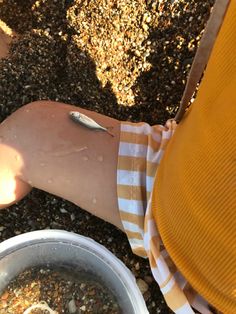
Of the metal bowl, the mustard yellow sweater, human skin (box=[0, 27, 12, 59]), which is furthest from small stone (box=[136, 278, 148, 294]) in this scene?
human skin (box=[0, 27, 12, 59])

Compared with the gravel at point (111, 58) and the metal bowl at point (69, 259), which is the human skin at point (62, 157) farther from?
the gravel at point (111, 58)

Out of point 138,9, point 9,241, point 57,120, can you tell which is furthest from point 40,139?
point 138,9

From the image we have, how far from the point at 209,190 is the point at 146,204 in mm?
219

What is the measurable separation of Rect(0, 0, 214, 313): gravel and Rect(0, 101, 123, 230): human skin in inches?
7.8

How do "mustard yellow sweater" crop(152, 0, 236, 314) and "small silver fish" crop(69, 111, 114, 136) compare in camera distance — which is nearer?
"mustard yellow sweater" crop(152, 0, 236, 314)

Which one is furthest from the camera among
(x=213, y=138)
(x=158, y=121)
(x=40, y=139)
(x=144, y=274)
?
(x=158, y=121)

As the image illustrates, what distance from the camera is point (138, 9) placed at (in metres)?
1.39

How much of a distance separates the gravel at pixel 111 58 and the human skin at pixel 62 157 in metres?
0.20

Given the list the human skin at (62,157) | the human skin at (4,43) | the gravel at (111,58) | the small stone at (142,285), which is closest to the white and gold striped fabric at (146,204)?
the human skin at (62,157)

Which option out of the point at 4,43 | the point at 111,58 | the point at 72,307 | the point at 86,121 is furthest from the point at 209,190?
the point at 4,43

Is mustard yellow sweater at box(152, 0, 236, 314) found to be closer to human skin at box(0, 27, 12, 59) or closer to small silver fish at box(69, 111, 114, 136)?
small silver fish at box(69, 111, 114, 136)

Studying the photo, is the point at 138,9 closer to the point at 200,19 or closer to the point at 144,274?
the point at 200,19

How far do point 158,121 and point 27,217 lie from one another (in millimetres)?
377

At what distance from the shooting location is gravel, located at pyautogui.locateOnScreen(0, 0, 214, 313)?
137cm
